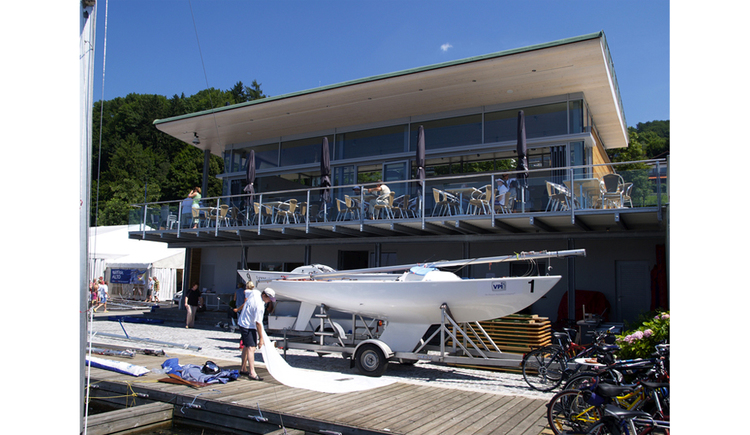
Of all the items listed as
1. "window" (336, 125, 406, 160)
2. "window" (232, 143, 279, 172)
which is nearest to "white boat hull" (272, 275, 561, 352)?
"window" (336, 125, 406, 160)

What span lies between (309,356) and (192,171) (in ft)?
165

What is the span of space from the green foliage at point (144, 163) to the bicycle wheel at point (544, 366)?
50034mm

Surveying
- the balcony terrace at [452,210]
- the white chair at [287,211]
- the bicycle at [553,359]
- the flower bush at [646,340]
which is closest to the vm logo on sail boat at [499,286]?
the bicycle at [553,359]

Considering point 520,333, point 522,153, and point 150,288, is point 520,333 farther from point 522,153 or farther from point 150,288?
point 150,288

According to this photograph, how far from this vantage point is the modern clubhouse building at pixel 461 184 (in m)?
13.3

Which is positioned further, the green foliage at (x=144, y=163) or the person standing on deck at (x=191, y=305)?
the green foliage at (x=144, y=163)

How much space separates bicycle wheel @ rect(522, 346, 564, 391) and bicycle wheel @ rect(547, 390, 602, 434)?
9.21 ft

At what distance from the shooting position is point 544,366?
27.3 ft

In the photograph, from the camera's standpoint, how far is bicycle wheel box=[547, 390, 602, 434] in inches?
202

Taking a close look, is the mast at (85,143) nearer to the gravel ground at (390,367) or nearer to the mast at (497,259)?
the gravel ground at (390,367)

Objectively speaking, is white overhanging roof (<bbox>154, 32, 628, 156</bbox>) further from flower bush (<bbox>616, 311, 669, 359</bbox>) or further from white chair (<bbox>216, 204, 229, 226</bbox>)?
flower bush (<bbox>616, 311, 669, 359</bbox>)

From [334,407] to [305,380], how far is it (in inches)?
65.8

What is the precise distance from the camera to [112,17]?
5191 mm
